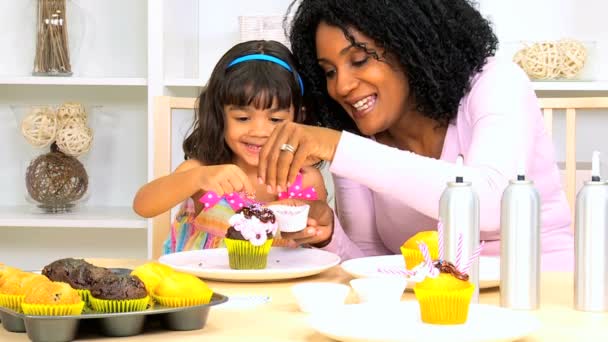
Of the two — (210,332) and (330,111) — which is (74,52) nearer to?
(330,111)

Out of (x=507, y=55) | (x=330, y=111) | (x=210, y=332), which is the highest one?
(x=507, y=55)

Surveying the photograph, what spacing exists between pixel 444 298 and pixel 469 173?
0.52 m

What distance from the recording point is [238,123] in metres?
2.20

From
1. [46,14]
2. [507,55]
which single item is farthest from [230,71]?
[507,55]

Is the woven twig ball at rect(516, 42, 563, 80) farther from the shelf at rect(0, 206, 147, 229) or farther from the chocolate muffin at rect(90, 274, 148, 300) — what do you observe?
the chocolate muffin at rect(90, 274, 148, 300)

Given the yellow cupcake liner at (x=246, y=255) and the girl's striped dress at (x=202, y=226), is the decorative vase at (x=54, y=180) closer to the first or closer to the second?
the girl's striped dress at (x=202, y=226)

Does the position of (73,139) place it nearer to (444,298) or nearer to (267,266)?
(267,266)

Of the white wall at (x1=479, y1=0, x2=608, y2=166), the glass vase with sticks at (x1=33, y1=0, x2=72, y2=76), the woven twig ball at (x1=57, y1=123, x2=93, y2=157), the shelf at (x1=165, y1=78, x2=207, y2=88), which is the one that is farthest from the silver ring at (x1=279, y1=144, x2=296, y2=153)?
the white wall at (x1=479, y1=0, x2=608, y2=166)

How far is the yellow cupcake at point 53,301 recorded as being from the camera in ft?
3.12

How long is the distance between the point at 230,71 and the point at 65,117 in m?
0.80

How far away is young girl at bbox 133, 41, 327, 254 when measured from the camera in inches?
85.3

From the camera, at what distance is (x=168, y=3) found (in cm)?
288

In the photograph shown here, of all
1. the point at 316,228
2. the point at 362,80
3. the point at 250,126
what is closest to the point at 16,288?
the point at 316,228

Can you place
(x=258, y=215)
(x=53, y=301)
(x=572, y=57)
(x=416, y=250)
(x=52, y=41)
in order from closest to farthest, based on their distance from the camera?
(x=53, y=301) < (x=416, y=250) < (x=258, y=215) < (x=572, y=57) < (x=52, y=41)
